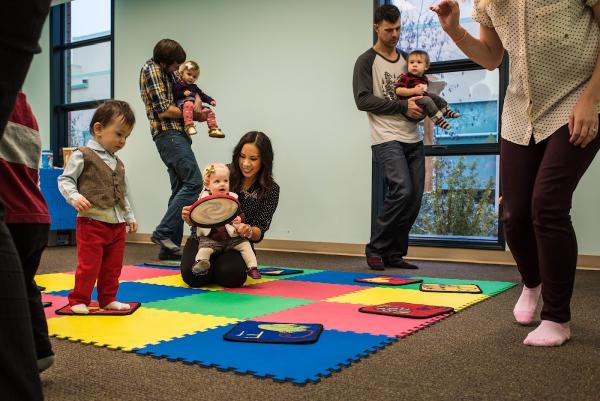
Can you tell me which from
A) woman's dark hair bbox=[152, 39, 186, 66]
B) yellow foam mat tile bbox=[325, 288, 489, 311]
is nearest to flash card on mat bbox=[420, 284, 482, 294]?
yellow foam mat tile bbox=[325, 288, 489, 311]

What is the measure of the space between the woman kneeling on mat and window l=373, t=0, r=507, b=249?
1.81 m

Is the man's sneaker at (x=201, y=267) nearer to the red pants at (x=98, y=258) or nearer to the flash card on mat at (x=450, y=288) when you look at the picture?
the red pants at (x=98, y=258)

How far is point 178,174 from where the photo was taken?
3.94m

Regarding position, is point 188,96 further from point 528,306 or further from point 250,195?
point 528,306

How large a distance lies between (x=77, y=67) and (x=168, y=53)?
334 centimetres

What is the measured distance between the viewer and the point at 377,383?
136cm

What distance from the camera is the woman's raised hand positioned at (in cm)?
188

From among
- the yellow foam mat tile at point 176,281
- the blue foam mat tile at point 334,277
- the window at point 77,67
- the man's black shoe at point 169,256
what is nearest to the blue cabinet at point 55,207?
the window at point 77,67

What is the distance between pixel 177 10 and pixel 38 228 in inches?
191

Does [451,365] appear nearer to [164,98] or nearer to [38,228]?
[38,228]

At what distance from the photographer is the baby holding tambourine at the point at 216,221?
260 centimetres

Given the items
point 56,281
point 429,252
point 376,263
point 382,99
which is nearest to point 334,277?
point 376,263

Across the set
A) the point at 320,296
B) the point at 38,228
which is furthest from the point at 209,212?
the point at 38,228

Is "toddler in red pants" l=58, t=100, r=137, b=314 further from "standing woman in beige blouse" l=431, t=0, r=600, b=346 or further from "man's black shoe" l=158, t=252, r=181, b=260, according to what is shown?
"man's black shoe" l=158, t=252, r=181, b=260
